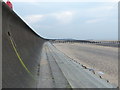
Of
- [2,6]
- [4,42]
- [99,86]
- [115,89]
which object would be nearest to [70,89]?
[99,86]

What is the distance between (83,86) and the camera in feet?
19.3

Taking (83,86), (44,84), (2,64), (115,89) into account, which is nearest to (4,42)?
(2,64)

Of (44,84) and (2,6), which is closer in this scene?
(2,6)

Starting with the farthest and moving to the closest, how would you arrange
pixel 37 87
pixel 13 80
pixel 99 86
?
pixel 99 86 < pixel 37 87 < pixel 13 80

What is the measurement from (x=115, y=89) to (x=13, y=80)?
3.40 metres

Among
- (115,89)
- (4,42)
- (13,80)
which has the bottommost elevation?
(115,89)

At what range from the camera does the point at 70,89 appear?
538 centimetres

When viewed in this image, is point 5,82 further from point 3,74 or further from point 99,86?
point 99,86

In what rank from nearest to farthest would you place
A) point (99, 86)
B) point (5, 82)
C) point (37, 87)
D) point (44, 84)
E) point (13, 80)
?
point (5, 82), point (13, 80), point (37, 87), point (44, 84), point (99, 86)

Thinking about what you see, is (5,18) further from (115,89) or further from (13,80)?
(115,89)

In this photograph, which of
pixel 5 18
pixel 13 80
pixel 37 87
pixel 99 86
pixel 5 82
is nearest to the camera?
pixel 5 82

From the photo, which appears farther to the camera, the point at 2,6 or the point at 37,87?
the point at 37,87

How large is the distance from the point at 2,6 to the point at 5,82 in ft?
4.78

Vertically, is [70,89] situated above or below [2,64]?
below
